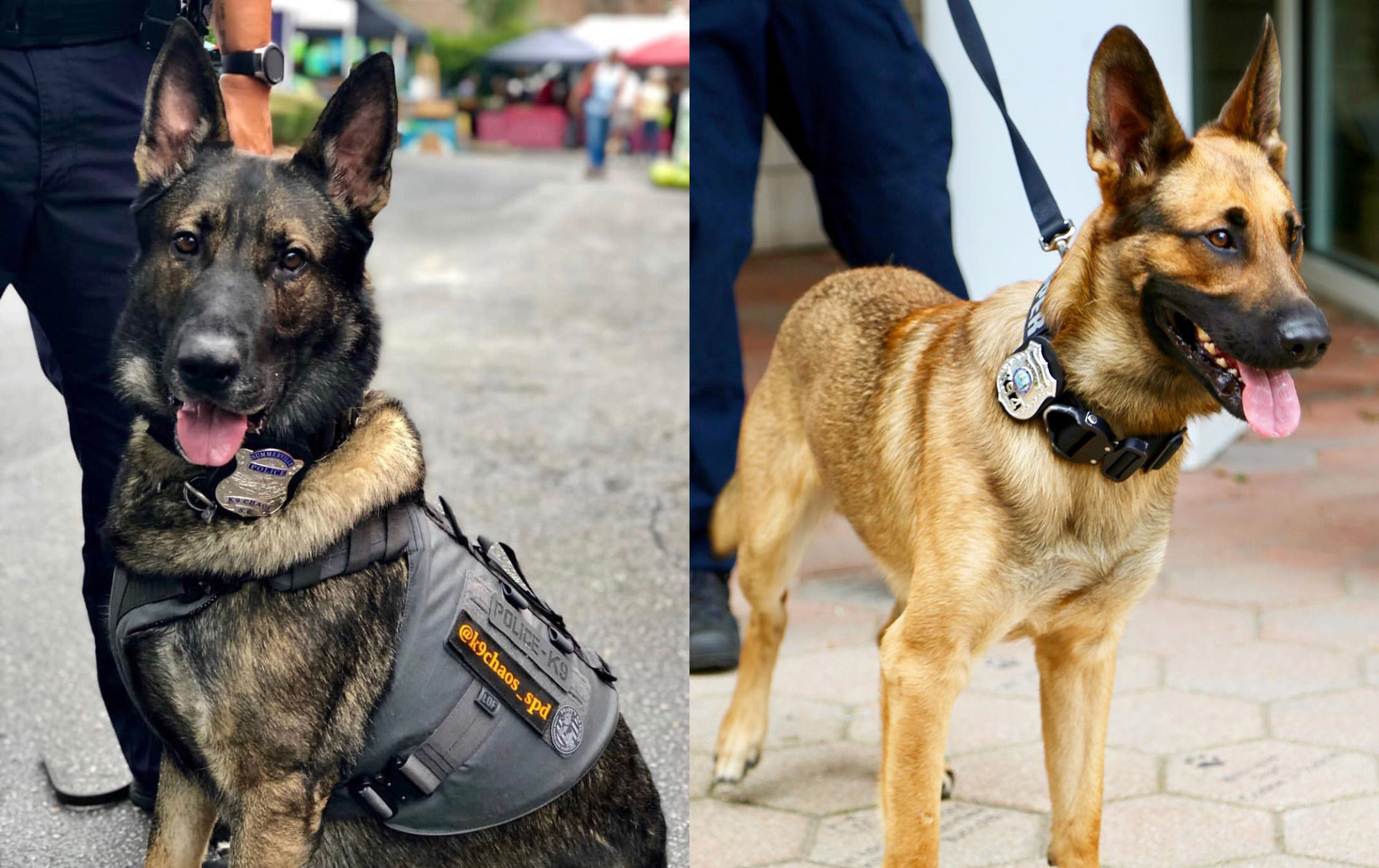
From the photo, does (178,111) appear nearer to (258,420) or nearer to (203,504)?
(258,420)

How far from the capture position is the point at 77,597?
4.27 metres

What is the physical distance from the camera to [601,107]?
967 inches

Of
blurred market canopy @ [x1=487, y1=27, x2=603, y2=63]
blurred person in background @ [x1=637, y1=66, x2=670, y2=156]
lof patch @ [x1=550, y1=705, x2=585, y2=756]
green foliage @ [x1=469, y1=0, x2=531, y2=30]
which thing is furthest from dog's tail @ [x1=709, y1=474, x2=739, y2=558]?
green foliage @ [x1=469, y1=0, x2=531, y2=30]

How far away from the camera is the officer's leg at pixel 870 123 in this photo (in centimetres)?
351

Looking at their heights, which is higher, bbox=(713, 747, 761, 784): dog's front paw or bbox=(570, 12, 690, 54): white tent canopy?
bbox=(713, 747, 761, 784): dog's front paw

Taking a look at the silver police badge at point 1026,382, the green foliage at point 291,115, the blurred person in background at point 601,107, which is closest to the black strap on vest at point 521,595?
the silver police badge at point 1026,382

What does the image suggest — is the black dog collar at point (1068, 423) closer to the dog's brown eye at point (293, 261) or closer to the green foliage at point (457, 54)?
the dog's brown eye at point (293, 261)

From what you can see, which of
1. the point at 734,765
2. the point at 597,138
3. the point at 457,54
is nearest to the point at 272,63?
the point at 734,765

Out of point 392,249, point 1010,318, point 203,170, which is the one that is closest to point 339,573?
point 203,170

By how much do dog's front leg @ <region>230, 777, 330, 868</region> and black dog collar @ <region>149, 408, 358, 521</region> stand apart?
42 centimetres

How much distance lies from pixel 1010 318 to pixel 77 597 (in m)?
3.06

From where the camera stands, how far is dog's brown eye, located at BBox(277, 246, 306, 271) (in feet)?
6.97

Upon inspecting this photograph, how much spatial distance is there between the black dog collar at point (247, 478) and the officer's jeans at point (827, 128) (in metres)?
1.74

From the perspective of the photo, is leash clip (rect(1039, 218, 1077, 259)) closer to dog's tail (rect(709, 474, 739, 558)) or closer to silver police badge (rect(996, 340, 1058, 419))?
silver police badge (rect(996, 340, 1058, 419))
